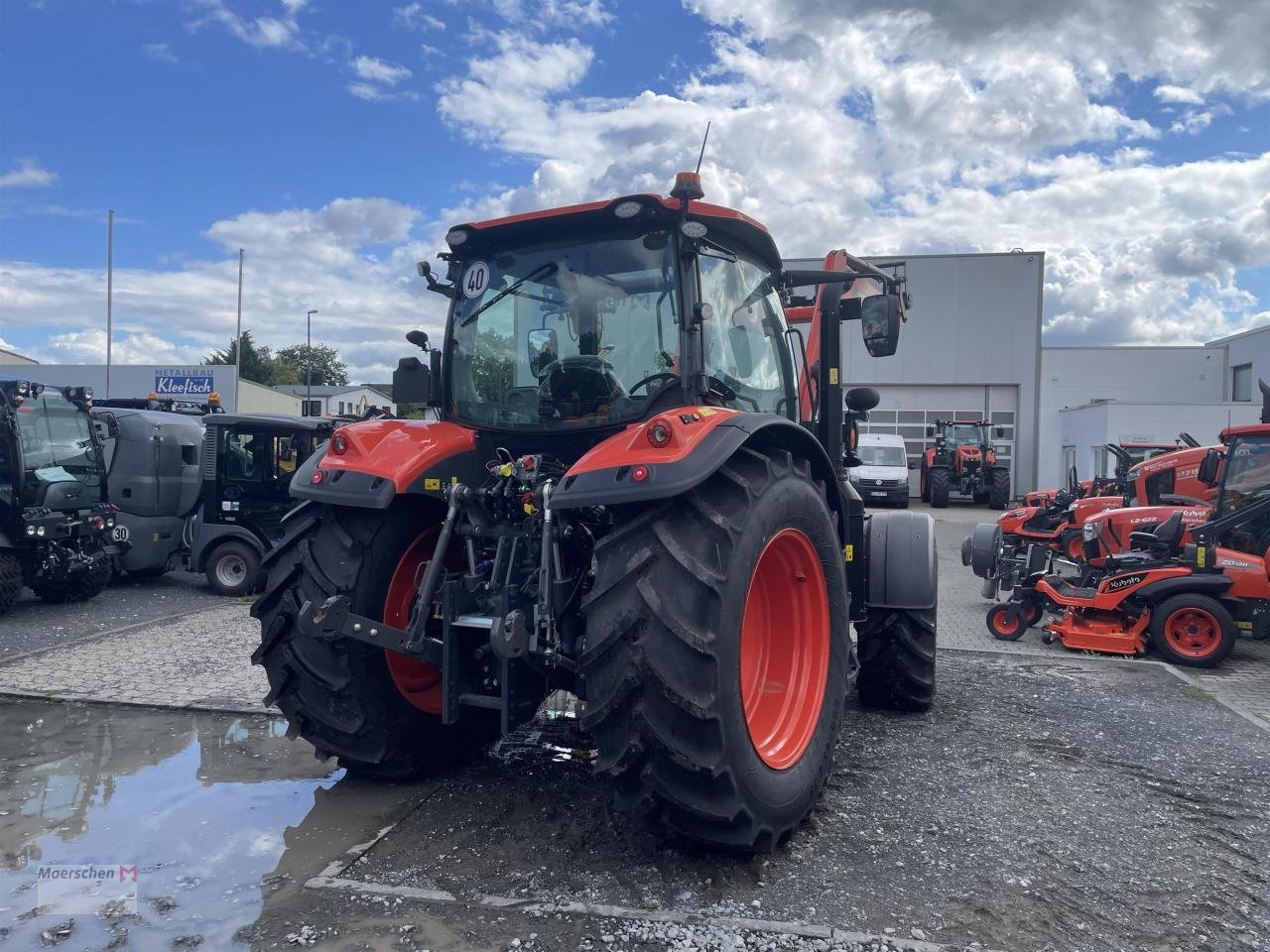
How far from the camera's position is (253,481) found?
10742 millimetres

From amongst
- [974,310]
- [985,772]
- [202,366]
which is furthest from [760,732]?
[202,366]

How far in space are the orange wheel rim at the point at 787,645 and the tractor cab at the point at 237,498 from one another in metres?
8.07

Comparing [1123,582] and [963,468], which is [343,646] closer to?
Result: [1123,582]

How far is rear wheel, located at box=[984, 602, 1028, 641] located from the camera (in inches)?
341

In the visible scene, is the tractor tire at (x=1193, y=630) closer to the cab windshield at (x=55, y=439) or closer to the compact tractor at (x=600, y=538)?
the compact tractor at (x=600, y=538)

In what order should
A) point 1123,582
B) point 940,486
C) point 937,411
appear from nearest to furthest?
point 1123,582 < point 940,486 < point 937,411

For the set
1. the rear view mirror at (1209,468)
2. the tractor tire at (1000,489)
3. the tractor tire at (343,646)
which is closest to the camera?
the tractor tire at (343,646)

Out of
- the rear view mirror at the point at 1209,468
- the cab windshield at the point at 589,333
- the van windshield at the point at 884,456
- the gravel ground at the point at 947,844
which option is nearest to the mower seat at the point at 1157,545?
the rear view mirror at the point at 1209,468

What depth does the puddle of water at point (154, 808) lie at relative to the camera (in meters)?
3.12

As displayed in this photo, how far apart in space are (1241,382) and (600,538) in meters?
40.6

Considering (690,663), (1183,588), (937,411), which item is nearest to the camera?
(690,663)

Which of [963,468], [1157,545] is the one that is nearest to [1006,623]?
[1157,545]

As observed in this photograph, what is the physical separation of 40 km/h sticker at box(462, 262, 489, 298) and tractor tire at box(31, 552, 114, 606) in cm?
742

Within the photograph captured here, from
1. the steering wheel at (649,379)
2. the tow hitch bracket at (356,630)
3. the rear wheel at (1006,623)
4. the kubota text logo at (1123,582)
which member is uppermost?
the steering wheel at (649,379)
